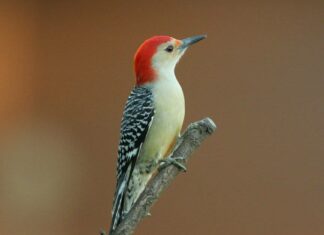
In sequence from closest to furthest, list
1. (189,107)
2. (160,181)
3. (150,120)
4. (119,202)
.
A: (160,181), (119,202), (150,120), (189,107)

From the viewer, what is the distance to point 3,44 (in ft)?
14.5

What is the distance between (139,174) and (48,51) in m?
2.18

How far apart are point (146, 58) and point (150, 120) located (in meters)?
0.22

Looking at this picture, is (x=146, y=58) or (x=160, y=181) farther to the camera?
(x=146, y=58)

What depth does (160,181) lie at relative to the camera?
1992mm

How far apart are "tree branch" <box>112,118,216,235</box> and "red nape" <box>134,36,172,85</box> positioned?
416 millimetres

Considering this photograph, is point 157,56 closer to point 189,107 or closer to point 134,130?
point 134,130

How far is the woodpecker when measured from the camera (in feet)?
7.95

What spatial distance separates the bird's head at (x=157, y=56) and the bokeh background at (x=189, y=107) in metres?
1.87

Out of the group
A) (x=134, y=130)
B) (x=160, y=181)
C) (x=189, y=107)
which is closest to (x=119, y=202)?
(x=134, y=130)

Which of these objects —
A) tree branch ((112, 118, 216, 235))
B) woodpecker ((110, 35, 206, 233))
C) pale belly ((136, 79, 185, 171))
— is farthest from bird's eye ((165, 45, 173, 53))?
tree branch ((112, 118, 216, 235))

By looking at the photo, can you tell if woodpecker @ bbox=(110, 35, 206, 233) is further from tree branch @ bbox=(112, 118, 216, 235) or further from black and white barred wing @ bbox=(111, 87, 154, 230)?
tree branch @ bbox=(112, 118, 216, 235)

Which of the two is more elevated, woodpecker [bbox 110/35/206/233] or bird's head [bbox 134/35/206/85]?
bird's head [bbox 134/35/206/85]

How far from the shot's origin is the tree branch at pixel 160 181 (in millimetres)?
1936
